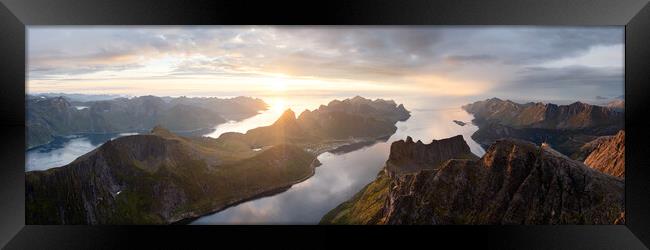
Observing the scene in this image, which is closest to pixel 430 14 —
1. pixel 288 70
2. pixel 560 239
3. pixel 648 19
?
pixel 288 70

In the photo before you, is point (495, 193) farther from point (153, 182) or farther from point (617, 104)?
point (153, 182)

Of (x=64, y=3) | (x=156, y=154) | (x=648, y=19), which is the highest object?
(x=64, y=3)

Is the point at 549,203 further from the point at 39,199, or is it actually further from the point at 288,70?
the point at 39,199

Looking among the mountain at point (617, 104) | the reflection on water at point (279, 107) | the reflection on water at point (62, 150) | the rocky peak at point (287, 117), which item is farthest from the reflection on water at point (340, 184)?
the reflection on water at point (62, 150)

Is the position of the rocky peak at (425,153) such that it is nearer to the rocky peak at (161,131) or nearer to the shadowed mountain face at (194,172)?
the shadowed mountain face at (194,172)

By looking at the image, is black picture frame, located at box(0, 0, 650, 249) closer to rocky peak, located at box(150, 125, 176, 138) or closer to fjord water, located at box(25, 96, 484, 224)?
fjord water, located at box(25, 96, 484, 224)

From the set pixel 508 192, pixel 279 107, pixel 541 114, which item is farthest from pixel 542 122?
pixel 279 107
